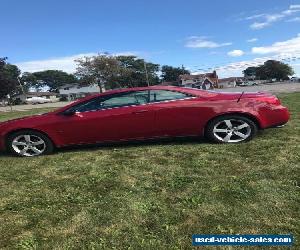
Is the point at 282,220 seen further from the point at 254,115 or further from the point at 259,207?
the point at 254,115

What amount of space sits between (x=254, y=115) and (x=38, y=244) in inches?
171

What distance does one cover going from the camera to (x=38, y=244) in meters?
3.32

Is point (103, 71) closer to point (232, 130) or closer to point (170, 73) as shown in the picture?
point (170, 73)

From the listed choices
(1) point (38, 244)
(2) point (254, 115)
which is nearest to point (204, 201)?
(1) point (38, 244)

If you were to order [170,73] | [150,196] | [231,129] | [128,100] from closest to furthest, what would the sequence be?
[150,196] < [231,129] < [128,100] < [170,73]

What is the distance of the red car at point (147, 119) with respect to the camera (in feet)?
21.7

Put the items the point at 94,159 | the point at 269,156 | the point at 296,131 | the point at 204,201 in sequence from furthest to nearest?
the point at 296,131
the point at 94,159
the point at 269,156
the point at 204,201

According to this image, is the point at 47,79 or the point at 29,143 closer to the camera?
the point at 29,143

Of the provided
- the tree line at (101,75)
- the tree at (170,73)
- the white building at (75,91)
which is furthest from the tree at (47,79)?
the tree at (170,73)

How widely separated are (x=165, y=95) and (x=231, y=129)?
1226 millimetres

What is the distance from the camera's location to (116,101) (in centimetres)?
685

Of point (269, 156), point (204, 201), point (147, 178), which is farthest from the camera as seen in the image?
point (269, 156)

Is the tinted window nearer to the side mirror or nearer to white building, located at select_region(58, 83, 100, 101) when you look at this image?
the side mirror

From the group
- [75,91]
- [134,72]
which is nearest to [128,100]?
[134,72]
